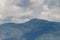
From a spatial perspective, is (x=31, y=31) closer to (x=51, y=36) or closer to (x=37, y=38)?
(x=37, y=38)

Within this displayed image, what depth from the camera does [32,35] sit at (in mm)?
103688

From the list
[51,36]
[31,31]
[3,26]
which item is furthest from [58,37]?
[3,26]

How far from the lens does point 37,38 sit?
10394cm

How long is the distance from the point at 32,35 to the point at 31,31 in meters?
4.79

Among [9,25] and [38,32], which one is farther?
[38,32]

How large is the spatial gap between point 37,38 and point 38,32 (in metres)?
3.98

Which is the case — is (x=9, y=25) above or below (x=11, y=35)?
above

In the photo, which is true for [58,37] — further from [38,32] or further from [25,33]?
[25,33]

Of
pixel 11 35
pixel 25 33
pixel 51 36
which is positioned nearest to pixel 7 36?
pixel 11 35

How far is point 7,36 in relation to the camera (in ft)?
324

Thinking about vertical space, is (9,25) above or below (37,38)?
above

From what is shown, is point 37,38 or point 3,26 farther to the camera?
point 37,38

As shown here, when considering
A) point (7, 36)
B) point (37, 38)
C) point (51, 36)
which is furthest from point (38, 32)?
point (7, 36)

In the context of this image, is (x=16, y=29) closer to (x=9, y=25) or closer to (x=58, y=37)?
(x=9, y=25)
